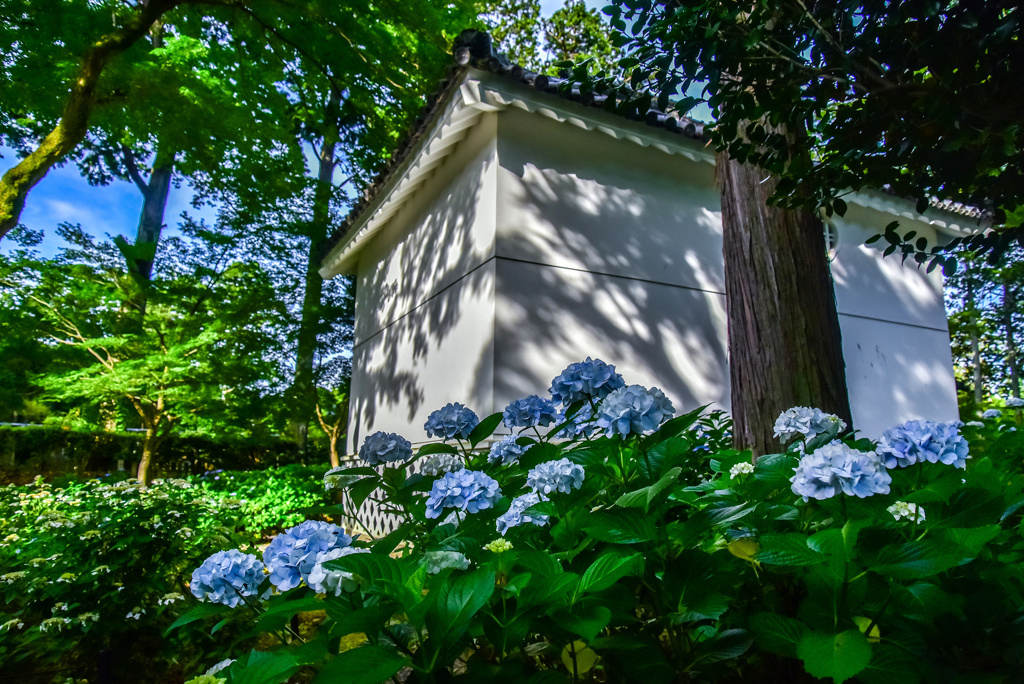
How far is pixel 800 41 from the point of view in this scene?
2.07 m

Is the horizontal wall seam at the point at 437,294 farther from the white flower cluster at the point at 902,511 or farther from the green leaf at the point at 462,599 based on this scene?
the green leaf at the point at 462,599

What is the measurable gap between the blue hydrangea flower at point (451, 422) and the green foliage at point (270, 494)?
6.88 m

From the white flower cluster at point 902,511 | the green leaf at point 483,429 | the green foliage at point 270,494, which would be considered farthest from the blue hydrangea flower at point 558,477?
the green foliage at point 270,494

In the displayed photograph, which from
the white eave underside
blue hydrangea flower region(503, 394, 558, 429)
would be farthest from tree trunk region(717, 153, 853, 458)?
blue hydrangea flower region(503, 394, 558, 429)

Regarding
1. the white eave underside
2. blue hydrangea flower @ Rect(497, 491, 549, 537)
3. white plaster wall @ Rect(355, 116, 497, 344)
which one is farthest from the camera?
white plaster wall @ Rect(355, 116, 497, 344)

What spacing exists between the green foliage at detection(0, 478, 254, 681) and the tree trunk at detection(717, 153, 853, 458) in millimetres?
3036

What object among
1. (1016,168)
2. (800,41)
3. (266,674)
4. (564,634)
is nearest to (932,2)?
(800,41)

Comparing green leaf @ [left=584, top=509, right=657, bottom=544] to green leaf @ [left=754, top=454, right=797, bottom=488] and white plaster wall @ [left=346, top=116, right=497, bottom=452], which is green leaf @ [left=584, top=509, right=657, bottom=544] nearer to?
green leaf @ [left=754, top=454, right=797, bottom=488]

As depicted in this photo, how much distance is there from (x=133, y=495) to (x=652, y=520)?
3839 mm

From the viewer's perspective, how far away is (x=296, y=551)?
0.96 meters

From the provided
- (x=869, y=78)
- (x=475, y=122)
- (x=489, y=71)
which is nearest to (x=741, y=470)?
(x=869, y=78)

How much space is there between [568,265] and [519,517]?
13.5ft

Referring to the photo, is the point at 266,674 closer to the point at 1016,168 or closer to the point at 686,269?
the point at 1016,168

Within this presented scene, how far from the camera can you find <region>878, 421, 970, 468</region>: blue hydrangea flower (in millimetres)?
1006
